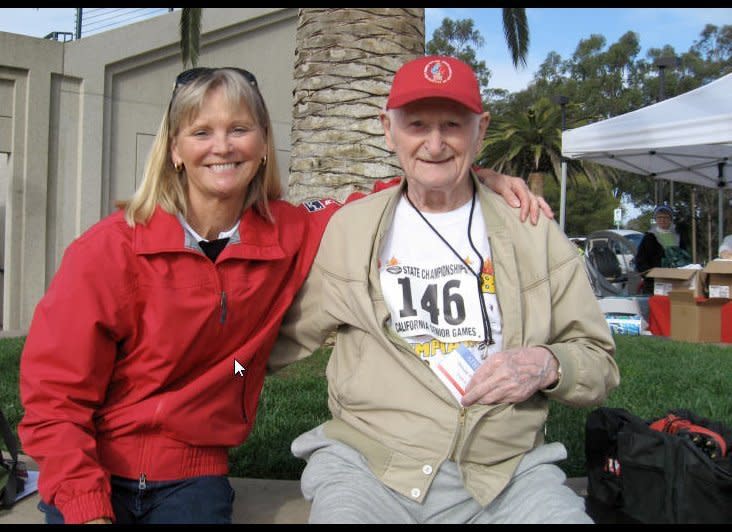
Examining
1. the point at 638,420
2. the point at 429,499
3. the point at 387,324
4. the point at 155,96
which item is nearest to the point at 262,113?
the point at 387,324

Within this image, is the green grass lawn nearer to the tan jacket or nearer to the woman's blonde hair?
the tan jacket

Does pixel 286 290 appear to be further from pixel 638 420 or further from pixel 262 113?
pixel 638 420

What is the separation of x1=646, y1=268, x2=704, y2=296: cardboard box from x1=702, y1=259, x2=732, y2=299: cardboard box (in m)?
0.11

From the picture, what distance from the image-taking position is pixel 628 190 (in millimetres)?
46969

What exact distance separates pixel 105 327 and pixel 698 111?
8.40m

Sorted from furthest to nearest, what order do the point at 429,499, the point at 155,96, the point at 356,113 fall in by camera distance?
the point at 155,96 → the point at 356,113 → the point at 429,499

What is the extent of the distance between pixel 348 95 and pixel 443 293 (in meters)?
3.32

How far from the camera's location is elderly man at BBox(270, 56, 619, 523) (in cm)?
233

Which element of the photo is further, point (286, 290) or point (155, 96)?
point (155, 96)

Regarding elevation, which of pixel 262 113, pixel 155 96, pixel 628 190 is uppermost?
pixel 628 190

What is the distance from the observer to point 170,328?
245 cm

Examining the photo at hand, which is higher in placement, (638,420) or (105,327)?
(105,327)

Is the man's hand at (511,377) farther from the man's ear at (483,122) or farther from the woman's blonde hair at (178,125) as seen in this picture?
the woman's blonde hair at (178,125)

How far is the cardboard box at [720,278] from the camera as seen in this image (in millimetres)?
8594
